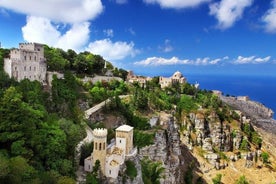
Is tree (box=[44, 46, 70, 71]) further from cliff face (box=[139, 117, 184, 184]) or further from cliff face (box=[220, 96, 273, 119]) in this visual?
cliff face (box=[220, 96, 273, 119])

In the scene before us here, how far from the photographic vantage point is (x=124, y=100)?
5850 centimetres

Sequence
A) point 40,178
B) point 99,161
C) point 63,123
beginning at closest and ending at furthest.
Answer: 1. point 40,178
2. point 99,161
3. point 63,123

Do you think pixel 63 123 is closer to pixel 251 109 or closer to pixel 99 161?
pixel 99 161

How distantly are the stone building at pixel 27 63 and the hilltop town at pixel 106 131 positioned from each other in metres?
0.13

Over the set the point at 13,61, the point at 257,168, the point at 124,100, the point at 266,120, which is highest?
the point at 13,61

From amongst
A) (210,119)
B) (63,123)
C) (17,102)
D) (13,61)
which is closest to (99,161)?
(63,123)

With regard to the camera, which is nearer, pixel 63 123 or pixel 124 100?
pixel 63 123

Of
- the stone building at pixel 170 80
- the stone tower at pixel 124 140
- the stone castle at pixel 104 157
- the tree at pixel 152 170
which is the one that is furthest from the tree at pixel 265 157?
the stone castle at pixel 104 157

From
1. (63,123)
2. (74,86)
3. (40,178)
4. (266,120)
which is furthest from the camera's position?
(266,120)

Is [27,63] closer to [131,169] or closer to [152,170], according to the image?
[131,169]

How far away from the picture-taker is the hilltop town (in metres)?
29.7

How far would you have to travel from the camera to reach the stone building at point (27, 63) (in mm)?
41781

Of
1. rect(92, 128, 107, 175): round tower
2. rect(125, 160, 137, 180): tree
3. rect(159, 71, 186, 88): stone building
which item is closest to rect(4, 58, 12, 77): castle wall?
rect(92, 128, 107, 175): round tower

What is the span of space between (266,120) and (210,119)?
1400 inches
